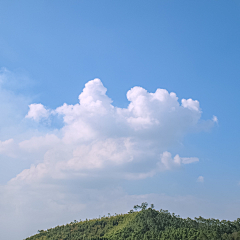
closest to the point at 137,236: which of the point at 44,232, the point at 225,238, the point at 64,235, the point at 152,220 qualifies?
the point at 152,220

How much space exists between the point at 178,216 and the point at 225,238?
37.4ft

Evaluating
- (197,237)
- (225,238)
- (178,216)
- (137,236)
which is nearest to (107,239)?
(137,236)

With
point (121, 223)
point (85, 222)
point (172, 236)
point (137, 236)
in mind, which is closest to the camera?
point (172, 236)

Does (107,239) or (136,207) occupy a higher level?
(136,207)

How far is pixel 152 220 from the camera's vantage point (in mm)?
35469

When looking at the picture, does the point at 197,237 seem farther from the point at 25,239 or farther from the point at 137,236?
the point at 25,239

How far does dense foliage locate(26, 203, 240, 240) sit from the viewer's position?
97.9 feet

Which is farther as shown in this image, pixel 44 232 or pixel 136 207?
pixel 44 232

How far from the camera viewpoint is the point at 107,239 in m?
36.0

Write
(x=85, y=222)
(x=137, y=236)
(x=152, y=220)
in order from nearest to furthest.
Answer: (x=137, y=236), (x=152, y=220), (x=85, y=222)

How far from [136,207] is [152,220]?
713cm

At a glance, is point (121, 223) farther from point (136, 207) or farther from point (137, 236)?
point (137, 236)

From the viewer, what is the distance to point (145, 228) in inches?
1366

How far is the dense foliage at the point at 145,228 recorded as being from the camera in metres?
29.8
